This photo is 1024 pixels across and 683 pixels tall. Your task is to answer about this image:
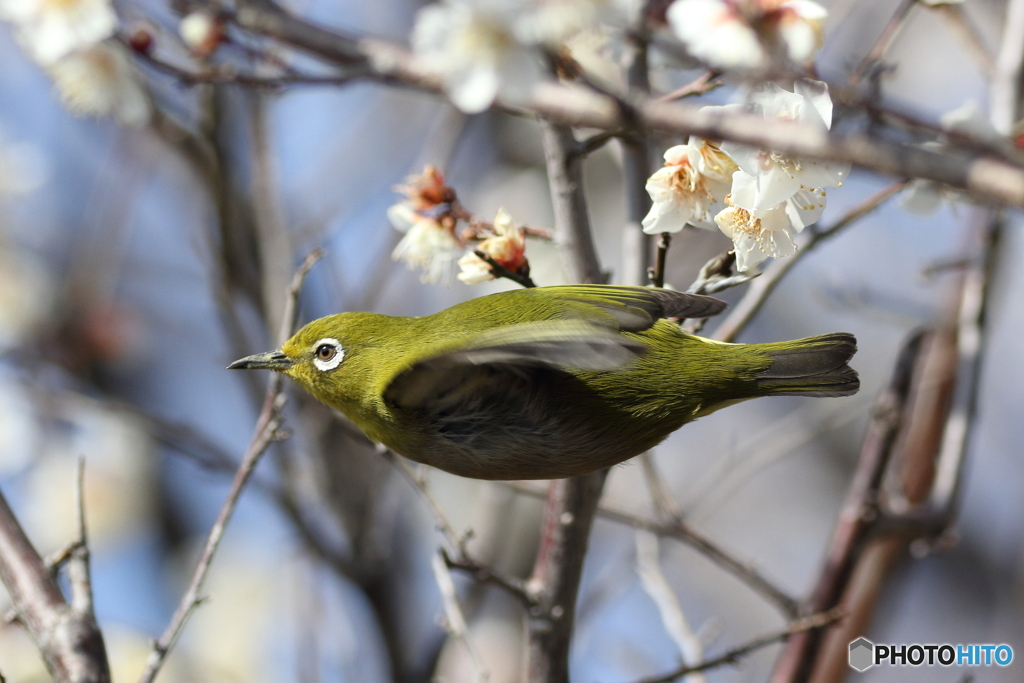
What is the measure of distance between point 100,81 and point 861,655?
322cm

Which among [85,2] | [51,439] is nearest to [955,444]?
[85,2]

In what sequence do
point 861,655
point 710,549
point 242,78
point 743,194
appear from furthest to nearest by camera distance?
1. point 861,655
2. point 710,549
3. point 242,78
4. point 743,194

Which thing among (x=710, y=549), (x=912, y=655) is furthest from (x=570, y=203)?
(x=912, y=655)

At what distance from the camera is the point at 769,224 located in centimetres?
174

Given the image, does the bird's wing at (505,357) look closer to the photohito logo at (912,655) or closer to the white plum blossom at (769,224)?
the white plum blossom at (769,224)

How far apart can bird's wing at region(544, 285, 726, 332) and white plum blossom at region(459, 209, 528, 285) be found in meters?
0.10

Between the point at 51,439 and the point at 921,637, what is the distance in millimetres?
5591

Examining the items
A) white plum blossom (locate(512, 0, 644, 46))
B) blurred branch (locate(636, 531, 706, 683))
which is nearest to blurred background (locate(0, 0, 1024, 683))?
blurred branch (locate(636, 531, 706, 683))

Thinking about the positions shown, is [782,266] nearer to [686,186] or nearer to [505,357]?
[686,186]

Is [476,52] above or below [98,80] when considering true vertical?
below

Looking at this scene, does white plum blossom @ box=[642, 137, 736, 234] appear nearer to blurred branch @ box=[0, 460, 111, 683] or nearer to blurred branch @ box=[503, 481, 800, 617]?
blurred branch @ box=[503, 481, 800, 617]

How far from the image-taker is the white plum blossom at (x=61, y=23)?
2.22 m

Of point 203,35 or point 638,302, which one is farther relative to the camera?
point 203,35

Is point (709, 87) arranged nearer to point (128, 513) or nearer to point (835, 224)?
point (835, 224)
